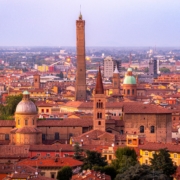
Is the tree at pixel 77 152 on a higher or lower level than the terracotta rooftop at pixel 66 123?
higher

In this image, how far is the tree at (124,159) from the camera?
130 ft

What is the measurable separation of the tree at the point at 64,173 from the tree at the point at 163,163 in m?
3.02

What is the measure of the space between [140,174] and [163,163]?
3.07m

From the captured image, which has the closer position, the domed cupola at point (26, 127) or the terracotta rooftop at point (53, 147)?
→ the terracotta rooftop at point (53, 147)

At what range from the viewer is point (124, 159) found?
41.2m

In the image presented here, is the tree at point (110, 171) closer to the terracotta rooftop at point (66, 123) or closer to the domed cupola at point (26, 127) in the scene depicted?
the domed cupola at point (26, 127)

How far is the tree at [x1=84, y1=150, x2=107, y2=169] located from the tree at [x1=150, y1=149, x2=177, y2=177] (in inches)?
79.8

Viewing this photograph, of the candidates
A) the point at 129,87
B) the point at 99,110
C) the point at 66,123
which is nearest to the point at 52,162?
the point at 66,123

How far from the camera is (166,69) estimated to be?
173 m

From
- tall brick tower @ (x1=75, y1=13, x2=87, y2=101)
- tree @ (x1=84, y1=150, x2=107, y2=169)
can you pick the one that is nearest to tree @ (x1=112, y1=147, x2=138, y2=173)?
tree @ (x1=84, y1=150, x2=107, y2=169)

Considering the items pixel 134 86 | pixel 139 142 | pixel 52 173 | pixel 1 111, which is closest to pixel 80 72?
pixel 134 86

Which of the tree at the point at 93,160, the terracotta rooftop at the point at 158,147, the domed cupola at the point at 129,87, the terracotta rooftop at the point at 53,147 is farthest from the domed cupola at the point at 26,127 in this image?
the domed cupola at the point at 129,87

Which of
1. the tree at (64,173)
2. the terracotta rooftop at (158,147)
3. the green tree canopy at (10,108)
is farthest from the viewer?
the green tree canopy at (10,108)

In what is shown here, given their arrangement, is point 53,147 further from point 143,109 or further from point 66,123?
point 143,109
